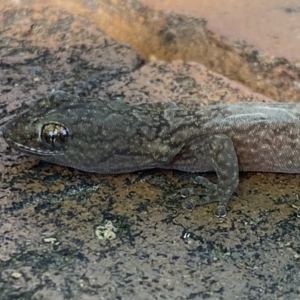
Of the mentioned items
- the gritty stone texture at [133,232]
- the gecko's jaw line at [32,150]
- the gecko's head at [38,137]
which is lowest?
the gritty stone texture at [133,232]

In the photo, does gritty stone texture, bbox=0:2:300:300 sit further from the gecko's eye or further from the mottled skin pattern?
the gecko's eye

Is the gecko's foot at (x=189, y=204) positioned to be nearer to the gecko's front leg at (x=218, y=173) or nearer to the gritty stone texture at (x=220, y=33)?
the gecko's front leg at (x=218, y=173)

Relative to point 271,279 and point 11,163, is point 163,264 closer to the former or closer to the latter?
point 271,279

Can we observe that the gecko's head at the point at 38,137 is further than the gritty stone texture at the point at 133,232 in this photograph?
Yes

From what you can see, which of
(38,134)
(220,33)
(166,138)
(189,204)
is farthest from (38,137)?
(220,33)

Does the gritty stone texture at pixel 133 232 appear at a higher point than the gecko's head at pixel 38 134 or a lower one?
lower

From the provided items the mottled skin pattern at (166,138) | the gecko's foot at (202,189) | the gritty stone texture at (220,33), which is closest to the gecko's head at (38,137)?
the mottled skin pattern at (166,138)

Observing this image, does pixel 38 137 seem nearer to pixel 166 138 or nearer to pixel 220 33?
pixel 166 138

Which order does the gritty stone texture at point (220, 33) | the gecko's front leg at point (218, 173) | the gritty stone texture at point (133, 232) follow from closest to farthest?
1. the gritty stone texture at point (133, 232)
2. the gecko's front leg at point (218, 173)
3. the gritty stone texture at point (220, 33)
